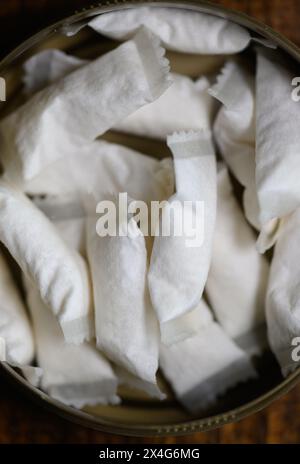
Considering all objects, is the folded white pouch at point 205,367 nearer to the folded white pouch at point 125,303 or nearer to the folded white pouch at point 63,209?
the folded white pouch at point 125,303

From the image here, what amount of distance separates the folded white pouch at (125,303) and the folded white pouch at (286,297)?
0.35 ft

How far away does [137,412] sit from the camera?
1.84 feet

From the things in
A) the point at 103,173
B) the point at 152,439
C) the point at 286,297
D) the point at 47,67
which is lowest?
the point at 152,439

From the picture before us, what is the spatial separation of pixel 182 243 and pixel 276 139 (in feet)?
0.39

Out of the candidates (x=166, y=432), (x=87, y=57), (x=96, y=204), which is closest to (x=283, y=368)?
(x=166, y=432)

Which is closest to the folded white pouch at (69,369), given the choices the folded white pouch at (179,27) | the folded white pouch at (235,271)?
the folded white pouch at (235,271)

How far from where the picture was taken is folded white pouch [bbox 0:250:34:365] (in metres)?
0.53

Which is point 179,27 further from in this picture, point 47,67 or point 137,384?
point 137,384

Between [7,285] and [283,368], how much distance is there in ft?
0.87

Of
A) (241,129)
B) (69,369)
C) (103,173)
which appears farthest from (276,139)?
(69,369)

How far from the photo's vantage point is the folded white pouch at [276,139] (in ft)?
1.63

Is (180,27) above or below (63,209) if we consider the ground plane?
above

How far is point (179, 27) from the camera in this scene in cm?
53

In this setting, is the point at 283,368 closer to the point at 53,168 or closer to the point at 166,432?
the point at 166,432
